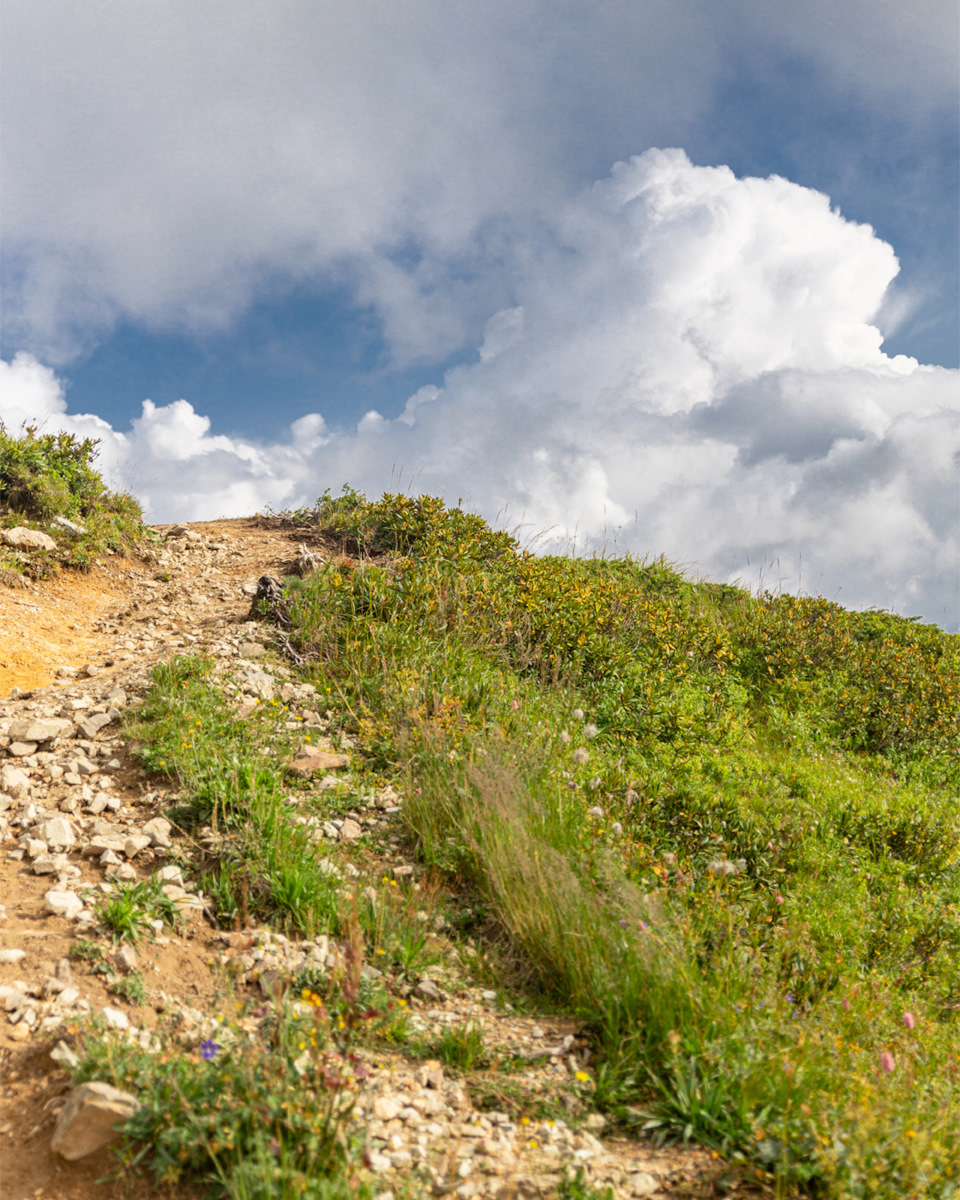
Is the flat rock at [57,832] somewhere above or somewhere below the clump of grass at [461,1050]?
above

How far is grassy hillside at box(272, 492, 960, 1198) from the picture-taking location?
3.42 meters

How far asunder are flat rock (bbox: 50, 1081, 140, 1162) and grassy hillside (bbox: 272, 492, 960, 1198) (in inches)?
79.8

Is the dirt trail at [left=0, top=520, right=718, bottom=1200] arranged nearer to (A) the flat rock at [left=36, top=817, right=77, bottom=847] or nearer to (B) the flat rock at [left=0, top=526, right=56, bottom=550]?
(A) the flat rock at [left=36, top=817, right=77, bottom=847]

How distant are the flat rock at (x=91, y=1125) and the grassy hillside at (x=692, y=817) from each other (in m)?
2.03

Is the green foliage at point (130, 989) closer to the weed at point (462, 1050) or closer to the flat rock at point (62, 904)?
the flat rock at point (62, 904)

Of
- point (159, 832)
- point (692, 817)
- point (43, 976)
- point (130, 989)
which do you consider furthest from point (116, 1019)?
point (692, 817)

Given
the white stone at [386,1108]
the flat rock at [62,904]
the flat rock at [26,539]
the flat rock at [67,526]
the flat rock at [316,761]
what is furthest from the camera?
the flat rock at [67,526]

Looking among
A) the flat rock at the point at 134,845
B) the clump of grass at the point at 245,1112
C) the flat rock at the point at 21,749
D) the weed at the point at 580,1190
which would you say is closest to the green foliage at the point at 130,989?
the clump of grass at the point at 245,1112

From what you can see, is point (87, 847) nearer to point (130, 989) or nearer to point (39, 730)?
point (130, 989)

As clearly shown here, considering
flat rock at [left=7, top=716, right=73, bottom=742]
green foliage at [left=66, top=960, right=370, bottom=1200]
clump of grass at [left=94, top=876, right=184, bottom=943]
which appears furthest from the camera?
flat rock at [left=7, top=716, right=73, bottom=742]

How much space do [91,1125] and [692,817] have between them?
501 cm

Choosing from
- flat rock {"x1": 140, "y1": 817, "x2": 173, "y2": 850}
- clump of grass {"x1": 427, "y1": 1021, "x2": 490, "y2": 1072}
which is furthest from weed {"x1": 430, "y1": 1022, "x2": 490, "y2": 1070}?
flat rock {"x1": 140, "y1": 817, "x2": 173, "y2": 850}

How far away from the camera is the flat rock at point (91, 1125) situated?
2.90 metres

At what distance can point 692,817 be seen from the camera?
665cm
